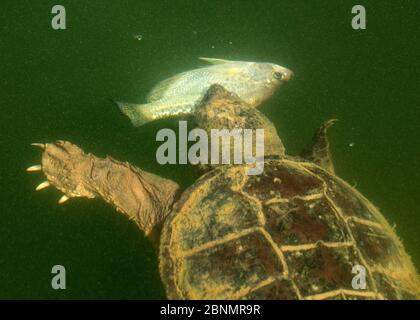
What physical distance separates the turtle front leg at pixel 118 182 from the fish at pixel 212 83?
41.3 inches

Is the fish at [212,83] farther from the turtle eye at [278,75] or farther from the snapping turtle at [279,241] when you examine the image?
the snapping turtle at [279,241]

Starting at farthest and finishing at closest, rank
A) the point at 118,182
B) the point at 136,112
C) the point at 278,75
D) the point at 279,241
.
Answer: the point at 278,75, the point at 136,112, the point at 118,182, the point at 279,241

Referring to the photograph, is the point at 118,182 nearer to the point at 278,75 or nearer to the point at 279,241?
the point at 279,241

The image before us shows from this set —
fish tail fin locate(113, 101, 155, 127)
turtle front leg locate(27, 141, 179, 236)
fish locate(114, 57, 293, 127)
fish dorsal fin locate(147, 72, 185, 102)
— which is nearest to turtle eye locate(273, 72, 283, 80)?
fish locate(114, 57, 293, 127)

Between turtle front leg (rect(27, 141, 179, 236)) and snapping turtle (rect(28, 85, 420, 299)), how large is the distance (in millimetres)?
160

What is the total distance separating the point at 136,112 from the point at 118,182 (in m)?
0.99

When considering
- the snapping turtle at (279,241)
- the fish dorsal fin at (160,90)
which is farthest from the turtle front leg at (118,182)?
the fish dorsal fin at (160,90)

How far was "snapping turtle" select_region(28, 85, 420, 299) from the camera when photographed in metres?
2.02

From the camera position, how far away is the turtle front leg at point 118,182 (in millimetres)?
3053

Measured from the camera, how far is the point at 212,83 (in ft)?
13.4

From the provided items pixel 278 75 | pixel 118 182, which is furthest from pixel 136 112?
pixel 278 75

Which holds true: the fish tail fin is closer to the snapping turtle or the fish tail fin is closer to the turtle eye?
the snapping turtle

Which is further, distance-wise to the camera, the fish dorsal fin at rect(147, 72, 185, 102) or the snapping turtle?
the fish dorsal fin at rect(147, 72, 185, 102)
